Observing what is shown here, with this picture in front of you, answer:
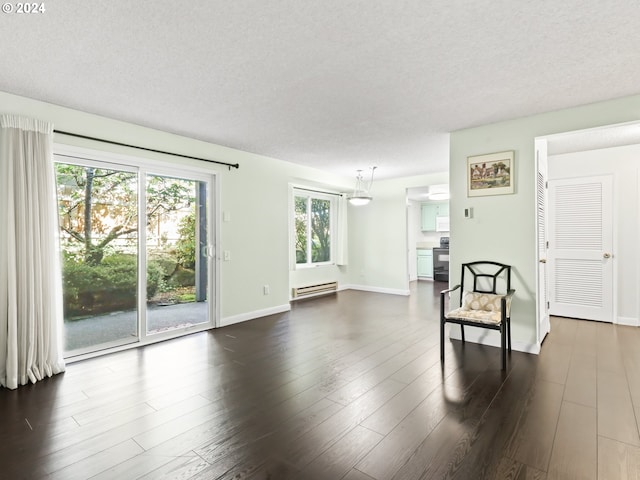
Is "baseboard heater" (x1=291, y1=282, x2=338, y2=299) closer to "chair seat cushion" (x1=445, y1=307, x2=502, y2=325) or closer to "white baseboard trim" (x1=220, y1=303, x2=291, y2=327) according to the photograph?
"white baseboard trim" (x1=220, y1=303, x2=291, y2=327)

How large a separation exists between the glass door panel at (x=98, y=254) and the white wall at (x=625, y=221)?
20.6ft

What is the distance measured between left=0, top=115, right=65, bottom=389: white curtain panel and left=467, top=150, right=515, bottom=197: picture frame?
4371 mm

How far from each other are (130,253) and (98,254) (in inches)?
12.6

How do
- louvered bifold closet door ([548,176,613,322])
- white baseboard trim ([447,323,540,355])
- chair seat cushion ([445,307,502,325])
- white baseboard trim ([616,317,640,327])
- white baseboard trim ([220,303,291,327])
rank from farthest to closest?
white baseboard trim ([220,303,291,327])
louvered bifold closet door ([548,176,613,322])
white baseboard trim ([616,317,640,327])
white baseboard trim ([447,323,540,355])
chair seat cushion ([445,307,502,325])

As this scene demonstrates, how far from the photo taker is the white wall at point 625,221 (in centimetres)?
444

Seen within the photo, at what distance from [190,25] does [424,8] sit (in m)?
1.37

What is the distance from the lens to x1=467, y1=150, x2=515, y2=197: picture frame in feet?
11.9

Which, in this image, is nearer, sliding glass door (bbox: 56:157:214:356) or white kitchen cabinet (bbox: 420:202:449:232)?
sliding glass door (bbox: 56:157:214:356)

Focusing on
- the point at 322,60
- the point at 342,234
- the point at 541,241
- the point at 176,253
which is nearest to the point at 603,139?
the point at 541,241

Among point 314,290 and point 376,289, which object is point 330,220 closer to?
point 314,290

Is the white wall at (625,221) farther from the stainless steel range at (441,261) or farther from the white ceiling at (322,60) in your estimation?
the stainless steel range at (441,261)

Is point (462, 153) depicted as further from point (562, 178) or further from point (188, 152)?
point (188, 152)

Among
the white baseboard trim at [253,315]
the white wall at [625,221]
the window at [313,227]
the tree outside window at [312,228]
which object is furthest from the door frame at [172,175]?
the white wall at [625,221]

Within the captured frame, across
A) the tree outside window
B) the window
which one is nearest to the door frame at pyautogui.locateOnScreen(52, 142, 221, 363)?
the window
